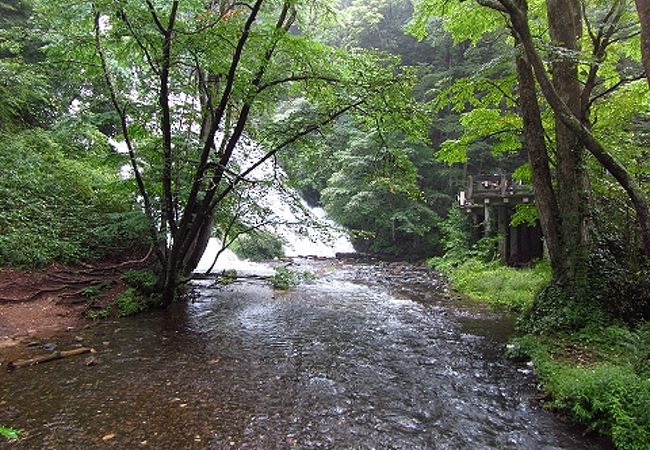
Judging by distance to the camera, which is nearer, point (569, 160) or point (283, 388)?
point (283, 388)

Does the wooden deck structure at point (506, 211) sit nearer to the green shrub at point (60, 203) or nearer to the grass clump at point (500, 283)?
the grass clump at point (500, 283)

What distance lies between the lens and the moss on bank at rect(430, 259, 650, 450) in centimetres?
396

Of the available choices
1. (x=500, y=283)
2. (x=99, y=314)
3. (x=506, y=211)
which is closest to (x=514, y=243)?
(x=506, y=211)

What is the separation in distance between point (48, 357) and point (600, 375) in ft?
24.2

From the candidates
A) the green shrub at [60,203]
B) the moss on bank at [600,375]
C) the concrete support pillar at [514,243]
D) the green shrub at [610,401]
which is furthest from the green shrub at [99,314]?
the concrete support pillar at [514,243]

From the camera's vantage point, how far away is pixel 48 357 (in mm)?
6051

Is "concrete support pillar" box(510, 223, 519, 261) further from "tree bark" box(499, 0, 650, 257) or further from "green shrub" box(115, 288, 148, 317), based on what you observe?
"green shrub" box(115, 288, 148, 317)

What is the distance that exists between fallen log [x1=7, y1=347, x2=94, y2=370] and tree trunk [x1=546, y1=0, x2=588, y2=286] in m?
8.29

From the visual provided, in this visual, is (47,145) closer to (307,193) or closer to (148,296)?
(148,296)

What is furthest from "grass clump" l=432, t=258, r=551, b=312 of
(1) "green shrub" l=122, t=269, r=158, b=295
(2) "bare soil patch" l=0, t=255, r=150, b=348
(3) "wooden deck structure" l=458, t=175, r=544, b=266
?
(2) "bare soil patch" l=0, t=255, r=150, b=348

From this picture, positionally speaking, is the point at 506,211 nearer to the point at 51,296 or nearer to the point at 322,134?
the point at 322,134

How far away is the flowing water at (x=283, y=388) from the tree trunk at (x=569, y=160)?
209cm

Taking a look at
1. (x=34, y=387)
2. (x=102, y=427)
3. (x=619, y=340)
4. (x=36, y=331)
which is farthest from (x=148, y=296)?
(x=619, y=340)

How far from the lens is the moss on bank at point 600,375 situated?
396 centimetres
